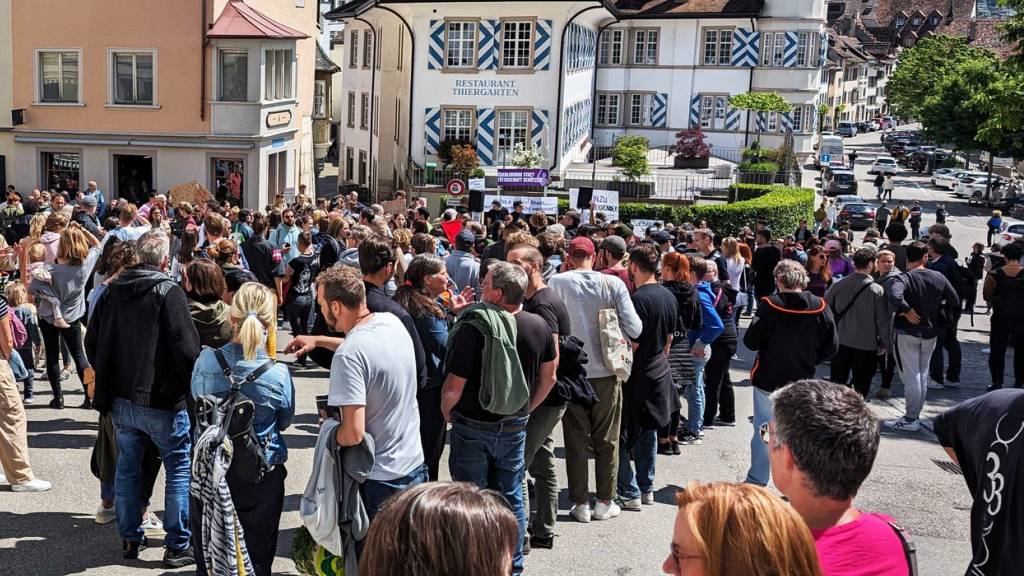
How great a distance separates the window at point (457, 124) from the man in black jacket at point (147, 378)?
33.0m

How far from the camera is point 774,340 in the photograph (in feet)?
28.8

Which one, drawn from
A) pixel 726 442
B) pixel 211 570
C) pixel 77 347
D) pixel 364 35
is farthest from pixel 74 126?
pixel 211 570

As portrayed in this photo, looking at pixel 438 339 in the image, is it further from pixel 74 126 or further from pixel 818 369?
pixel 74 126

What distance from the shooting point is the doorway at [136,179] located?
31.2 metres

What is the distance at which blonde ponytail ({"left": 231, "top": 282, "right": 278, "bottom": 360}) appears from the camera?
239 inches

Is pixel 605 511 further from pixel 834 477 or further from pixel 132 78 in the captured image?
pixel 132 78

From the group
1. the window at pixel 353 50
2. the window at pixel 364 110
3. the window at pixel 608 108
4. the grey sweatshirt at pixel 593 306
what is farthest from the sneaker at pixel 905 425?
the window at pixel 608 108

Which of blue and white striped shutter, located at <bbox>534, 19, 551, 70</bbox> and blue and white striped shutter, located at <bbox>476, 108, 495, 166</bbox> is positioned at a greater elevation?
blue and white striped shutter, located at <bbox>534, 19, 551, 70</bbox>

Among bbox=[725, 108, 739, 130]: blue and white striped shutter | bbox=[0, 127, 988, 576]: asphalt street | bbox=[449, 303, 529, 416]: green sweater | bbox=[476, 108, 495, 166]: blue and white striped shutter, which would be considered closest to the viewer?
bbox=[449, 303, 529, 416]: green sweater

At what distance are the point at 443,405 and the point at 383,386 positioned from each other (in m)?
0.89

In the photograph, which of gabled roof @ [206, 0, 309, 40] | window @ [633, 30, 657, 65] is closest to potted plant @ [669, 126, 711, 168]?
window @ [633, 30, 657, 65]

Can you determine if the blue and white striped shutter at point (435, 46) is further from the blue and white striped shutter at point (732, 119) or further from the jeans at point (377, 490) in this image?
the jeans at point (377, 490)

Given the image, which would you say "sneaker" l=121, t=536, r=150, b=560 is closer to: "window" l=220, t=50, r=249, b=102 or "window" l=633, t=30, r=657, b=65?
"window" l=220, t=50, r=249, b=102

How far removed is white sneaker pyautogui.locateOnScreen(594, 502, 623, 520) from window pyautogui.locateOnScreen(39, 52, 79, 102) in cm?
2597
